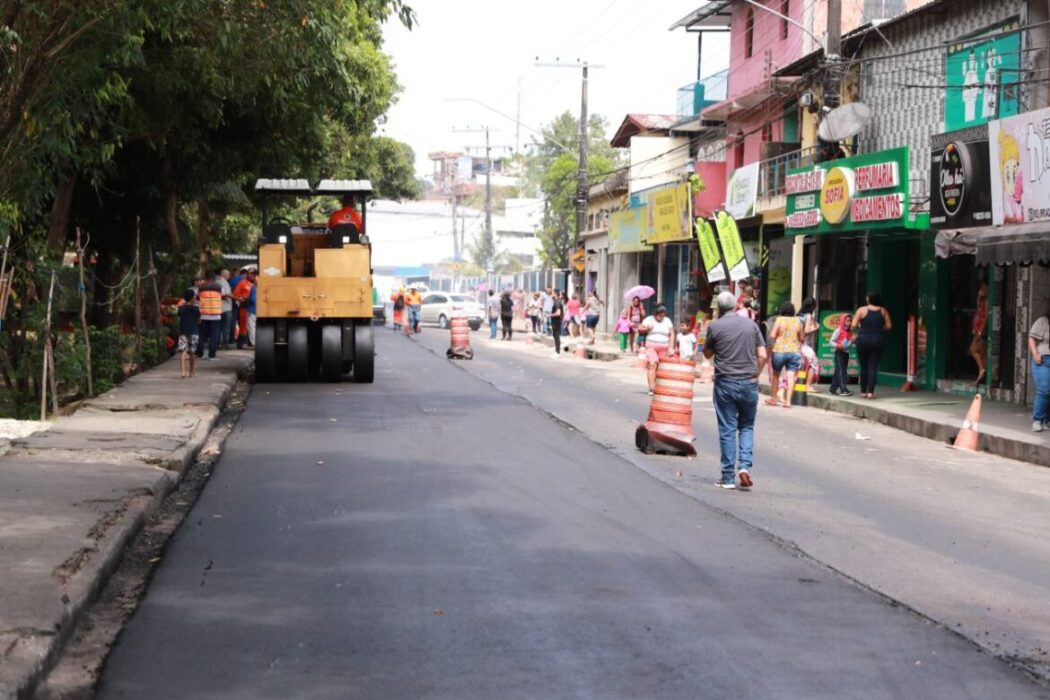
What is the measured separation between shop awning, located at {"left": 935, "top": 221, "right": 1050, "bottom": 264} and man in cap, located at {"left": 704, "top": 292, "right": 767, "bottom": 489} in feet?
22.4

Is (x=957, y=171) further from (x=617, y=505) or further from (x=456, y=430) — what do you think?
(x=617, y=505)

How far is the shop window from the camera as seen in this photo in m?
39.1

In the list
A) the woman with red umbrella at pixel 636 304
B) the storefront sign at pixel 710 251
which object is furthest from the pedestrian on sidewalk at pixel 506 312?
the storefront sign at pixel 710 251

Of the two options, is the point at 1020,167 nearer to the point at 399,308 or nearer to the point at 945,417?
the point at 945,417

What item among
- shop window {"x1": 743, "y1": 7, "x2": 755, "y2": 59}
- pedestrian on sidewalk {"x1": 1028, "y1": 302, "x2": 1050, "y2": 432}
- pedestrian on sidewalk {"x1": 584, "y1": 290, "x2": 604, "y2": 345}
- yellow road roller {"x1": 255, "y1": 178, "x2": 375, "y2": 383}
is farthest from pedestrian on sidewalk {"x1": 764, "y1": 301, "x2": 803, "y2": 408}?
pedestrian on sidewalk {"x1": 584, "y1": 290, "x2": 604, "y2": 345}

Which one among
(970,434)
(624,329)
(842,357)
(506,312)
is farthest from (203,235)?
(970,434)

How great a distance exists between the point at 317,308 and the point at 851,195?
990 centimetres

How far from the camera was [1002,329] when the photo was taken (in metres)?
22.3

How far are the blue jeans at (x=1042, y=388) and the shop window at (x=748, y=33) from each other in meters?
23.2

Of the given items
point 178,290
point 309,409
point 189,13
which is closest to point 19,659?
point 189,13

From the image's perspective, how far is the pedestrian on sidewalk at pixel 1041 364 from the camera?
17.3 metres

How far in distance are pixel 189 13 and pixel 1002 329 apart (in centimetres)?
1425

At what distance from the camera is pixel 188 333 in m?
23.1

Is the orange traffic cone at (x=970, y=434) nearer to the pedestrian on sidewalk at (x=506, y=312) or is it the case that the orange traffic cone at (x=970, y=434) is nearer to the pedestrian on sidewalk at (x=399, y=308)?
the pedestrian on sidewalk at (x=506, y=312)
